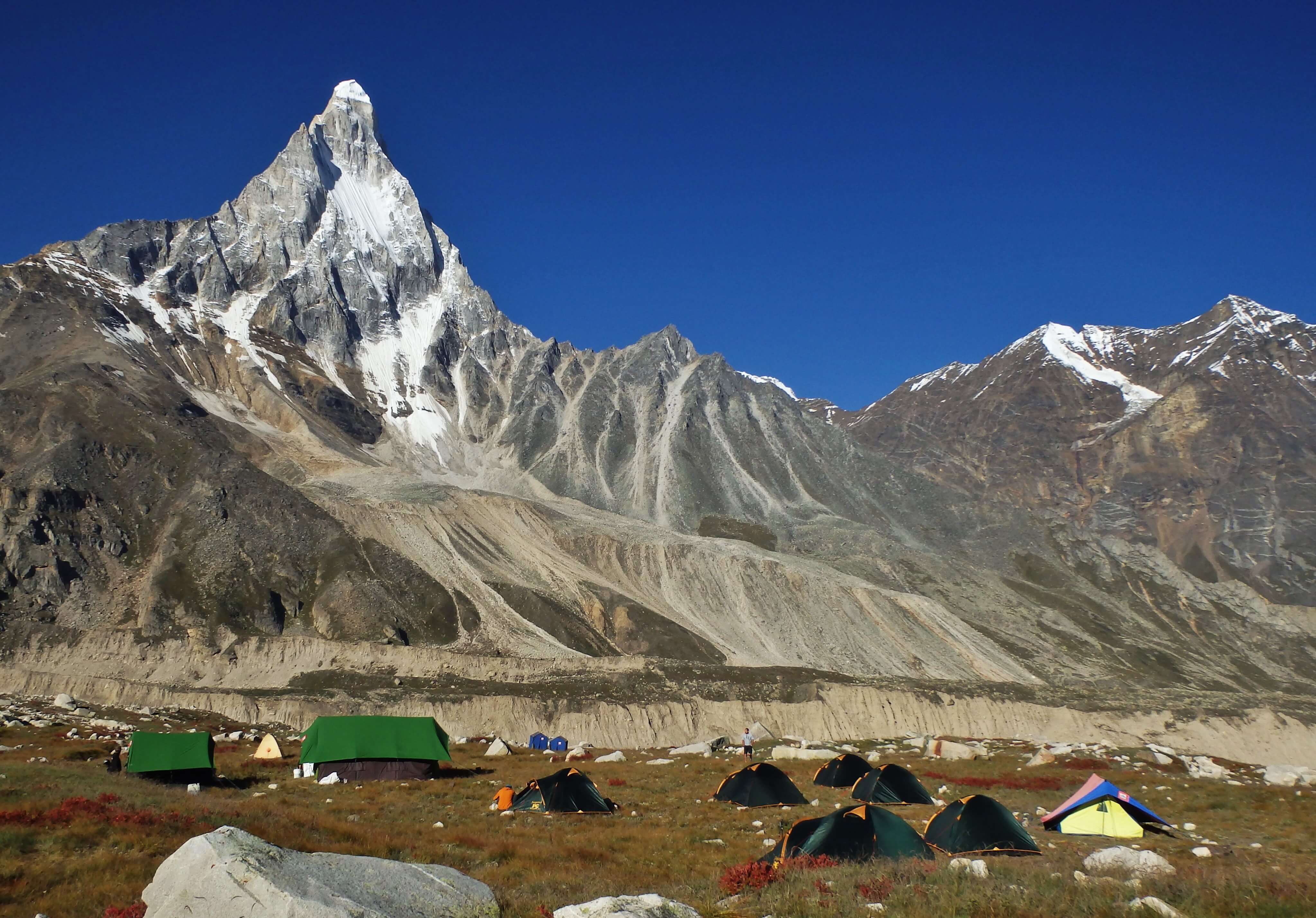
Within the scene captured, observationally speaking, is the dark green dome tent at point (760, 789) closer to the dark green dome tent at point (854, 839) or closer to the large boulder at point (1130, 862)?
the dark green dome tent at point (854, 839)

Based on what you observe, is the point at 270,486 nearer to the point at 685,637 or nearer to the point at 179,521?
the point at 179,521

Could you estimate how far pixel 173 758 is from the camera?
28.9 metres

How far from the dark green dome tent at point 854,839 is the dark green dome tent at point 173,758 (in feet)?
66.1

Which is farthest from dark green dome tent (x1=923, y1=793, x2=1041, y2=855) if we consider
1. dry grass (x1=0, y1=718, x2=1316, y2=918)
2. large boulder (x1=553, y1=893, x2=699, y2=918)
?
large boulder (x1=553, y1=893, x2=699, y2=918)

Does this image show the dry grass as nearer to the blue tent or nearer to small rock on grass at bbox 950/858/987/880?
small rock on grass at bbox 950/858/987/880

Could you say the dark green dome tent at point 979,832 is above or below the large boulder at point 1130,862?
below

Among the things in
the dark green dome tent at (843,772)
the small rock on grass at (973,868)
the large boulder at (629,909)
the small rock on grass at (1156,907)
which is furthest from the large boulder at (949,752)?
the large boulder at (629,909)

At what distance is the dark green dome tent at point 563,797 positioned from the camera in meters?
25.0

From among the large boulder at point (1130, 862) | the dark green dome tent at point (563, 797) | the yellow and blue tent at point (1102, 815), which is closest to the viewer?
the large boulder at point (1130, 862)

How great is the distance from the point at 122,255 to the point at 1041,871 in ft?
690

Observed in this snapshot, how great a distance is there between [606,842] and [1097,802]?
13.6 metres

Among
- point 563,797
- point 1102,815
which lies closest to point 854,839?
point 563,797

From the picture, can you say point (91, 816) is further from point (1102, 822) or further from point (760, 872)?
point (1102, 822)

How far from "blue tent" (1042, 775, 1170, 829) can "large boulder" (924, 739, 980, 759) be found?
19.6m
